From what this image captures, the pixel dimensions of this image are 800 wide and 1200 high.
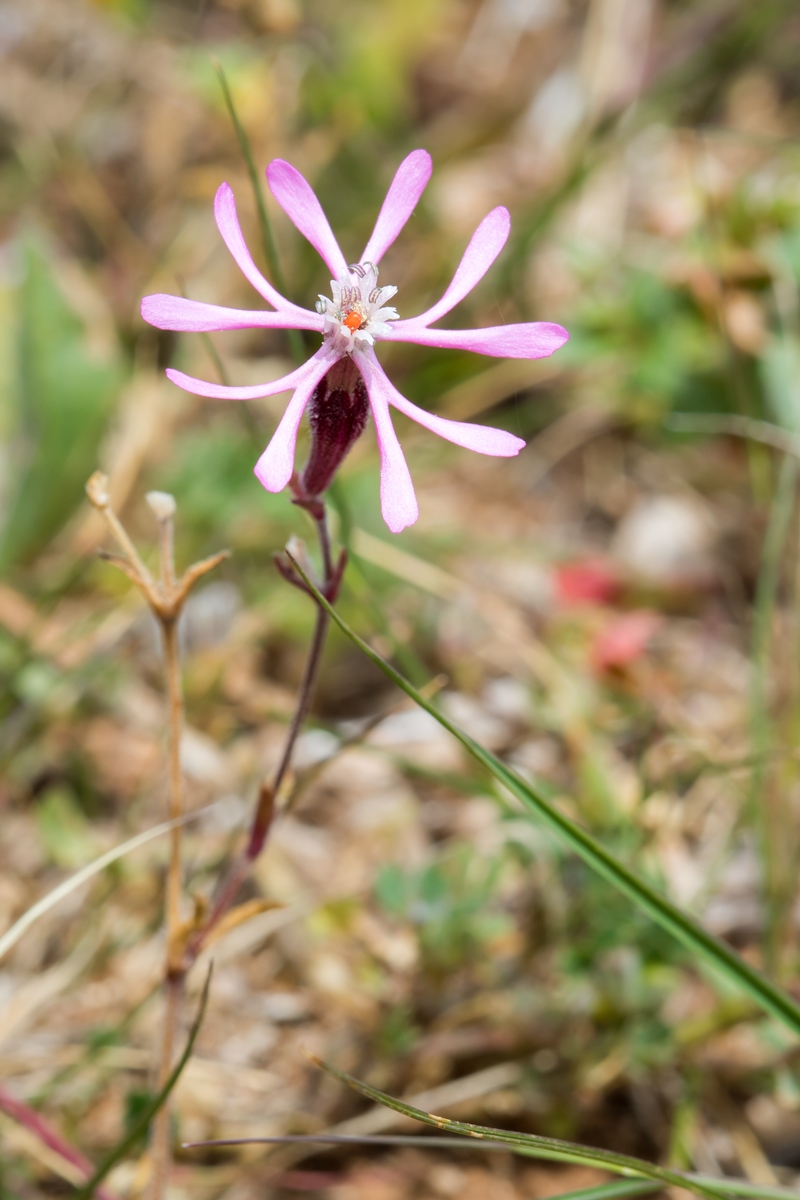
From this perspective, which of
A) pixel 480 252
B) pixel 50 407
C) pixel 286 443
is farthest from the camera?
pixel 50 407

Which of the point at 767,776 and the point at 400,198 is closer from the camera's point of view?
the point at 400,198

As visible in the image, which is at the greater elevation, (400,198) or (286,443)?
(400,198)

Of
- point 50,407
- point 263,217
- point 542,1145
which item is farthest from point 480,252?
point 50,407

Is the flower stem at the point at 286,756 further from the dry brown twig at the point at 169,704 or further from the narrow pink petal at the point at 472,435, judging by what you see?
the narrow pink petal at the point at 472,435

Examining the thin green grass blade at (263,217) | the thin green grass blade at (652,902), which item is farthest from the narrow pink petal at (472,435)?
the thin green grass blade at (263,217)

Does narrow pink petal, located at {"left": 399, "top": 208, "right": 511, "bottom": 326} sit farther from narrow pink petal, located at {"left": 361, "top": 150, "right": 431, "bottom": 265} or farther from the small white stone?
the small white stone

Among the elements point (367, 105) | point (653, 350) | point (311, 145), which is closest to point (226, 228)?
point (653, 350)

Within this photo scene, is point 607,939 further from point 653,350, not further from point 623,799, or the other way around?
point 653,350

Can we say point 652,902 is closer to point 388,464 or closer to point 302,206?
point 388,464
